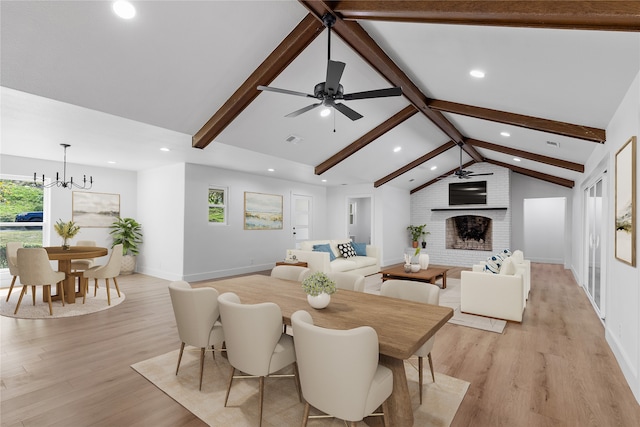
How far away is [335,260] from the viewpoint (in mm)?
6668

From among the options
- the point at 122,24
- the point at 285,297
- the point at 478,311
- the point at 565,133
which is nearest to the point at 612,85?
the point at 565,133

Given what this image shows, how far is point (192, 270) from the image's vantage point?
20.5 feet

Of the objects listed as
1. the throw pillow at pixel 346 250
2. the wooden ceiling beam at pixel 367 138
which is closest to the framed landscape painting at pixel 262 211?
the wooden ceiling beam at pixel 367 138

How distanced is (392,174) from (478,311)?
484 cm

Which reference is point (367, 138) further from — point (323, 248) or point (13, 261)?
point (13, 261)

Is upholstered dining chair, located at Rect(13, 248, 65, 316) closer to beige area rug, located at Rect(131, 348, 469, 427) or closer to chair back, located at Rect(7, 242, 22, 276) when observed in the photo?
chair back, located at Rect(7, 242, 22, 276)

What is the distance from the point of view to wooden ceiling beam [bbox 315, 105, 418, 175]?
5.35 metres

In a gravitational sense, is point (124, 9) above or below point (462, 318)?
above

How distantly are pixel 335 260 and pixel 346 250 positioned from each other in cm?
49

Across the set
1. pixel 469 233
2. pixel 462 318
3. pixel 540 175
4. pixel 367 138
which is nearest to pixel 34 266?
pixel 367 138

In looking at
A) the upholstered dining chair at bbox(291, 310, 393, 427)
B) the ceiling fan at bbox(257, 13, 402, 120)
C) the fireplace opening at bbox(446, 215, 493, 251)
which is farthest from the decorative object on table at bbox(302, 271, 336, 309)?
the fireplace opening at bbox(446, 215, 493, 251)

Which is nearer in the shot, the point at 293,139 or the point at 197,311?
the point at 197,311

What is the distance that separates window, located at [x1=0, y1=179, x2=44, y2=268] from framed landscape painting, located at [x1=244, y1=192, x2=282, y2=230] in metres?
3.97

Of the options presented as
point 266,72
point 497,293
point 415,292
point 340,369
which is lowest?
point 497,293
